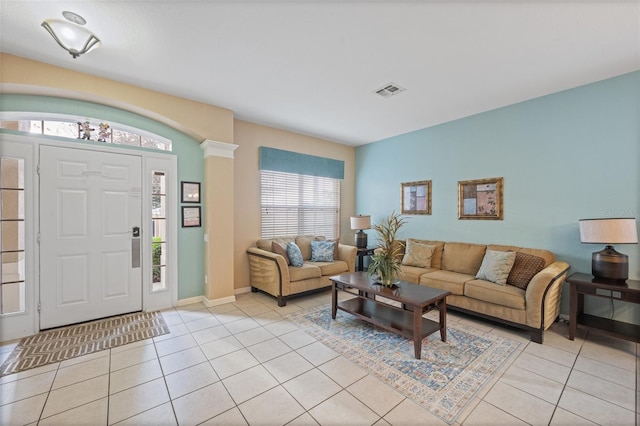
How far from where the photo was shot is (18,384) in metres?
2.10

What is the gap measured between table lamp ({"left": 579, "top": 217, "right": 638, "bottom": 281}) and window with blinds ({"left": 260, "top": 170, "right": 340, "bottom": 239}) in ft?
12.9

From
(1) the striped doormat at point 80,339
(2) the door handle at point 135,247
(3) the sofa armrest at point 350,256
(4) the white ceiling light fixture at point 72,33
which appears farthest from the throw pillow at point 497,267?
(4) the white ceiling light fixture at point 72,33

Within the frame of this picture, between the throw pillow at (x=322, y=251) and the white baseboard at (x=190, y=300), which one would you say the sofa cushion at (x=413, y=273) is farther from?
the white baseboard at (x=190, y=300)

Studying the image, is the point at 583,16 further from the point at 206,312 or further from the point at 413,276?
the point at 206,312

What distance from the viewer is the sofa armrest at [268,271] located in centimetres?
379

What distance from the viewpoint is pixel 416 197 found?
4.89m

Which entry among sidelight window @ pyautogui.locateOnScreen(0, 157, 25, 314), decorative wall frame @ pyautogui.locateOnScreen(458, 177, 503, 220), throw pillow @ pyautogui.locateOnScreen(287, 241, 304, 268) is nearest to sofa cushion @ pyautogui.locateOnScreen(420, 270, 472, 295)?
A: decorative wall frame @ pyautogui.locateOnScreen(458, 177, 503, 220)

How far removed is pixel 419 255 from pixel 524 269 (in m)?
1.36

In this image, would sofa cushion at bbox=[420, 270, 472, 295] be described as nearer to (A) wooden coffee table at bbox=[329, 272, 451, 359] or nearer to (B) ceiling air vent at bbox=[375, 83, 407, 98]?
(A) wooden coffee table at bbox=[329, 272, 451, 359]

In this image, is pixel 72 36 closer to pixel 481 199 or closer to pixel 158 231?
pixel 158 231

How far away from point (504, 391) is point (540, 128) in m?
3.24

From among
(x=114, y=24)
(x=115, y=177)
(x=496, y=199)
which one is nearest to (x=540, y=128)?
(x=496, y=199)

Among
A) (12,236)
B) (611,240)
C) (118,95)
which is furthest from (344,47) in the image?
(12,236)

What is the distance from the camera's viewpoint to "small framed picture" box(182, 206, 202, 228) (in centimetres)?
382
